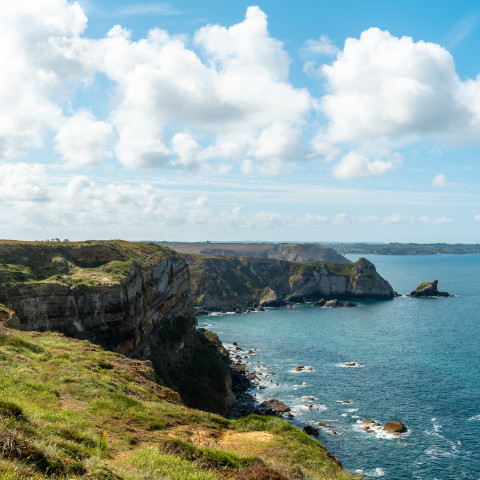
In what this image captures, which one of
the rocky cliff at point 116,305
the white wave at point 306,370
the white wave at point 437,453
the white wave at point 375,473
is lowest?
the white wave at point 306,370

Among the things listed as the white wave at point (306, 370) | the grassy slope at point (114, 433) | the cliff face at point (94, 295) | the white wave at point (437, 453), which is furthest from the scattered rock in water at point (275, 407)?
the grassy slope at point (114, 433)

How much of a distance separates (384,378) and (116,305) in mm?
59358

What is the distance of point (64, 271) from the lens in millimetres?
66375

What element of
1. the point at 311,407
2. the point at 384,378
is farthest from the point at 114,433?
the point at 384,378

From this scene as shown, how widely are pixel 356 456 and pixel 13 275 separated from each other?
57825mm

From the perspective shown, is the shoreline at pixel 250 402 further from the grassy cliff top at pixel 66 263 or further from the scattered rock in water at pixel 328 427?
the grassy cliff top at pixel 66 263

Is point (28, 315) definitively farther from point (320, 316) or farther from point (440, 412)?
point (320, 316)

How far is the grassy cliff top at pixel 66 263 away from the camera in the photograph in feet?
200

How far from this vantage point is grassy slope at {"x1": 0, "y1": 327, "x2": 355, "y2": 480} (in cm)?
1348

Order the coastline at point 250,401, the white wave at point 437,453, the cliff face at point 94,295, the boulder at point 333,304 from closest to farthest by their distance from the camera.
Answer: the white wave at point 437,453 < the cliff face at point 94,295 < the coastline at point 250,401 < the boulder at point 333,304

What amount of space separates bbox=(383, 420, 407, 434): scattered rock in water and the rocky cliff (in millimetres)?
28946

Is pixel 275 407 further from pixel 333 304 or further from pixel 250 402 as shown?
pixel 333 304

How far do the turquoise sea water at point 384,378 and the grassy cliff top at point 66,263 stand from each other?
132 ft

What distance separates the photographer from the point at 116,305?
63.4m
